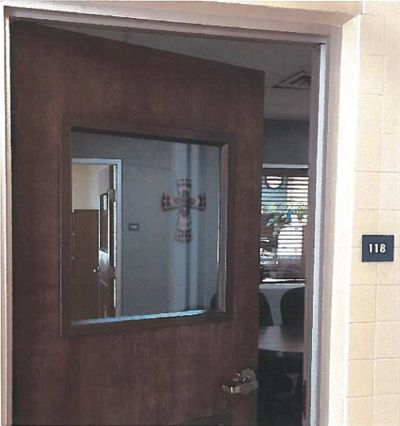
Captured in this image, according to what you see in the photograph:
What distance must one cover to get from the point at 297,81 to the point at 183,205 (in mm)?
1407

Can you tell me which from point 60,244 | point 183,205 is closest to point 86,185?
point 60,244

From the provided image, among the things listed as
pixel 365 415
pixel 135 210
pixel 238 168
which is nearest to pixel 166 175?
pixel 135 210

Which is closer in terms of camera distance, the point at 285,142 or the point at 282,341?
the point at 282,341

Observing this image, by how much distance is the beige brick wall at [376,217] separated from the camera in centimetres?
140

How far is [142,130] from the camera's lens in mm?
1572

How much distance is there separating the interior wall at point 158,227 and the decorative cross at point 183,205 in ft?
0.09

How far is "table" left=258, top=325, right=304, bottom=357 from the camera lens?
8.80ft

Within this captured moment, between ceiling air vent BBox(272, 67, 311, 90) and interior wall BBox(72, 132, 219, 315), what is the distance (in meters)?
1.23

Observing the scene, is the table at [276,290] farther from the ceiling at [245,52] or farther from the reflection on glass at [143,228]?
the ceiling at [245,52]

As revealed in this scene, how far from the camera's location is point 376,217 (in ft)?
4.65

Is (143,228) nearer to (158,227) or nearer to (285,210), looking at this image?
(158,227)

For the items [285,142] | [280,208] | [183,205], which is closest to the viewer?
[183,205]

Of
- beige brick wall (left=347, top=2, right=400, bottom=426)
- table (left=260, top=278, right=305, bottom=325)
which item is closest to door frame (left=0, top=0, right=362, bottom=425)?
beige brick wall (left=347, top=2, right=400, bottom=426)

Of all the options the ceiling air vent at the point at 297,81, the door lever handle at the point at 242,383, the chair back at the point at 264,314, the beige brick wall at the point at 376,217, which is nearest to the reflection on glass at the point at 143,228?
the door lever handle at the point at 242,383
